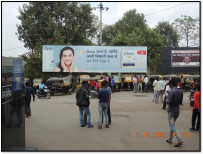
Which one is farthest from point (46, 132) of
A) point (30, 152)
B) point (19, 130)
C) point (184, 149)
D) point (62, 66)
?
point (62, 66)

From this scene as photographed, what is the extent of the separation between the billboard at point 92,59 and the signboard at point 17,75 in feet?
67.5

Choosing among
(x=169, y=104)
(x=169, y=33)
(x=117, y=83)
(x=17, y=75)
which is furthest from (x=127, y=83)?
(x=169, y=33)

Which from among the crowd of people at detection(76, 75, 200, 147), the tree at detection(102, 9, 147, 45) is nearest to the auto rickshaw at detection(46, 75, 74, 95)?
the crowd of people at detection(76, 75, 200, 147)

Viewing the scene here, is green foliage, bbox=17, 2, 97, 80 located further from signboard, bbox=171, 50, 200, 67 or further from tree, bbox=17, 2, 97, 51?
signboard, bbox=171, 50, 200, 67

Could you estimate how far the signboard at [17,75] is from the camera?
567 cm

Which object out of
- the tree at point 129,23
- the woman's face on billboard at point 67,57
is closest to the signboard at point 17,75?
the woman's face on billboard at point 67,57

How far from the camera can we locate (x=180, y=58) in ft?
85.9

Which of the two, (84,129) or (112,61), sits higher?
(112,61)

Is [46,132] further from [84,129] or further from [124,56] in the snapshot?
[124,56]

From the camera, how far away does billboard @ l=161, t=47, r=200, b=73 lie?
85.1 feet

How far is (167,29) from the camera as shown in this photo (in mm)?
60250

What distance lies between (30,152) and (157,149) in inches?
120
